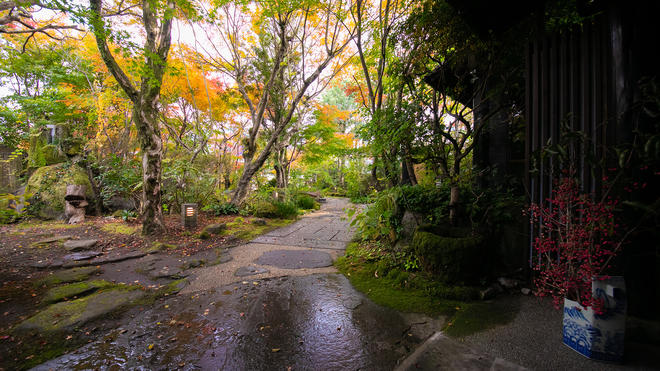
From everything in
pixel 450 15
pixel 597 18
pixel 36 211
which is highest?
pixel 450 15

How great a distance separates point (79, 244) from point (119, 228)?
1480 millimetres

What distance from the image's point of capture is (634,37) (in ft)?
7.30

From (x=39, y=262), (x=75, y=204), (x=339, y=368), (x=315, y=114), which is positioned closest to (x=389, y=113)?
(x=339, y=368)

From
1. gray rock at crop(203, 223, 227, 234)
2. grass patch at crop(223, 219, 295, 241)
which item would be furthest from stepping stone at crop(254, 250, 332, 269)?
gray rock at crop(203, 223, 227, 234)

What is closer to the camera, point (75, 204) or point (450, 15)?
point (450, 15)

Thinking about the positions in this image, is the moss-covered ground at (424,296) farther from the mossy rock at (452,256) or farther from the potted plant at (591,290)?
the potted plant at (591,290)

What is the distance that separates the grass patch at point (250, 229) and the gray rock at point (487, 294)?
4813 mm

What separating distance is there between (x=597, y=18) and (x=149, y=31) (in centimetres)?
742

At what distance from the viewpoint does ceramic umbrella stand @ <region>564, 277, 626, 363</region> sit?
5.76 feet

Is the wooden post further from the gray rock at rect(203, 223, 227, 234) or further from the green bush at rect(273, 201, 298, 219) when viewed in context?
the green bush at rect(273, 201, 298, 219)

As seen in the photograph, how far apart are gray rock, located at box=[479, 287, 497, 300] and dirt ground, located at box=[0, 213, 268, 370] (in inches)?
157

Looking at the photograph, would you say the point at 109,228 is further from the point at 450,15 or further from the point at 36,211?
the point at 450,15

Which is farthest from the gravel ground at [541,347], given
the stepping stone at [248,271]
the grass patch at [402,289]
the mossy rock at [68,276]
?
the mossy rock at [68,276]

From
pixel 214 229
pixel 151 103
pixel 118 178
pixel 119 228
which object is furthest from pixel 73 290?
pixel 118 178
